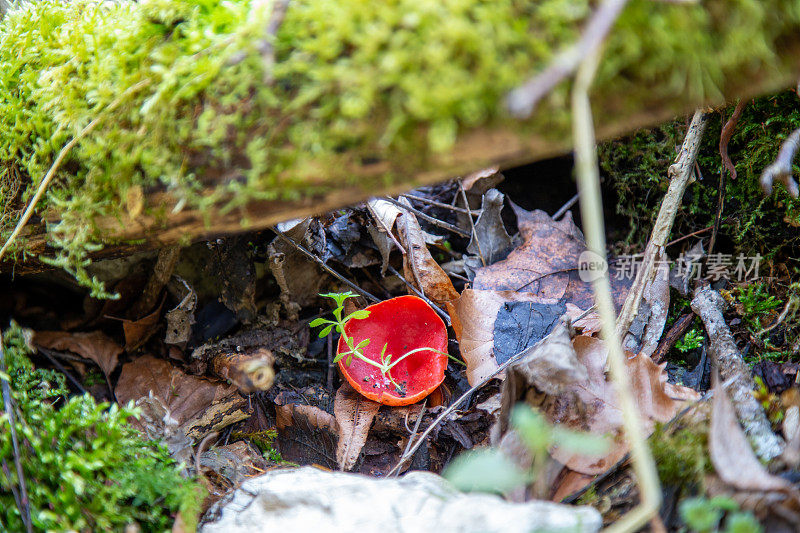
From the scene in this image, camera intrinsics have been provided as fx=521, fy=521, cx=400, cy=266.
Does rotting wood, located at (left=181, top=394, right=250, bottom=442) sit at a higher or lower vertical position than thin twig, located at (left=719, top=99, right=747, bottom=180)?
lower

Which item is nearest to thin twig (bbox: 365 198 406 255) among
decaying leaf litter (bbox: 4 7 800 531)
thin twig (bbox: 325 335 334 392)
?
decaying leaf litter (bbox: 4 7 800 531)

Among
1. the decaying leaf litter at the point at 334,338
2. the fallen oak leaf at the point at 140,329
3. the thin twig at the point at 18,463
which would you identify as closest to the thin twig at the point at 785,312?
the decaying leaf litter at the point at 334,338

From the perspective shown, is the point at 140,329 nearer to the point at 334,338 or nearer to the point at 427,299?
the point at 334,338

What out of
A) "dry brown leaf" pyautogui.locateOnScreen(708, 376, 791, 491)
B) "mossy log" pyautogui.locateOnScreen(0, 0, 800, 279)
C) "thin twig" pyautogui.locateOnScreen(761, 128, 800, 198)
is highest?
"mossy log" pyautogui.locateOnScreen(0, 0, 800, 279)

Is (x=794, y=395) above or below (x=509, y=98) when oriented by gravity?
below

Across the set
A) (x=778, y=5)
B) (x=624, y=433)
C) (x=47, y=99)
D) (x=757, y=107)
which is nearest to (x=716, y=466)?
(x=624, y=433)

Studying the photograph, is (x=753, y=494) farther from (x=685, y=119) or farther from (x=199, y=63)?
(x=685, y=119)

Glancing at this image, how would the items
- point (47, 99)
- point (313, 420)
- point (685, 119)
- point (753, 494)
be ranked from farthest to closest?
point (685, 119)
point (313, 420)
point (47, 99)
point (753, 494)

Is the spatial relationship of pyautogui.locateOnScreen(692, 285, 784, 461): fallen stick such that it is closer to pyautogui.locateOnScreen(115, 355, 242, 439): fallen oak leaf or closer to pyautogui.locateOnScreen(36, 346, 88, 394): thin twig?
pyautogui.locateOnScreen(115, 355, 242, 439): fallen oak leaf
